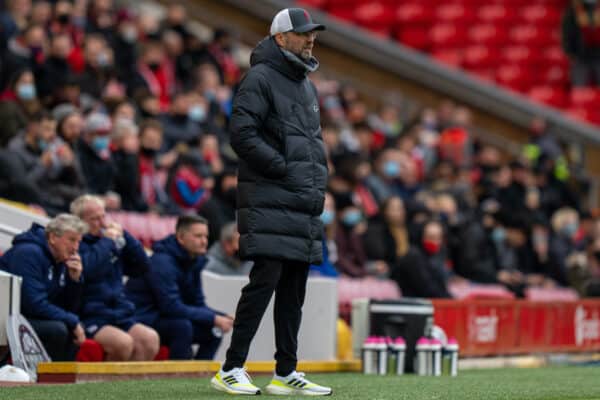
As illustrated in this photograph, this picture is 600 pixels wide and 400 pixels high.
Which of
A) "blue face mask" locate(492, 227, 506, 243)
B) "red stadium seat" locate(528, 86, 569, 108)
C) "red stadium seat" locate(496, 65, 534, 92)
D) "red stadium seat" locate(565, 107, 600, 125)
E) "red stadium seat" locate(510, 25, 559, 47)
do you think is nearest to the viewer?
"blue face mask" locate(492, 227, 506, 243)

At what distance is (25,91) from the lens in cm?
1437

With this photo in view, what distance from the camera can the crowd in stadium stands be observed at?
10.4m

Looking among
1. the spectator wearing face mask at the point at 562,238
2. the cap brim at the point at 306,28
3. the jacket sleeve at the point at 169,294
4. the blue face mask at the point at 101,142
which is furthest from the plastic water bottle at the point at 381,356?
the spectator wearing face mask at the point at 562,238

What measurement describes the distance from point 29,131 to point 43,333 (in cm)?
358

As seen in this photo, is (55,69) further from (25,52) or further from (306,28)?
(306,28)

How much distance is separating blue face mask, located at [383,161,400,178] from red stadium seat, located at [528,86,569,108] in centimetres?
628

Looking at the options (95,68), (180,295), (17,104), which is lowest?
(180,295)

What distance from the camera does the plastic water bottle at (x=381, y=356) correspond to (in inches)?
445

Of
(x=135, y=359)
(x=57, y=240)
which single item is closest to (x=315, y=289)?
(x=135, y=359)

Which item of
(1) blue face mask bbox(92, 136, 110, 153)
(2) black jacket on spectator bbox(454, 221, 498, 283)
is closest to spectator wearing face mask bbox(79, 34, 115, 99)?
(1) blue face mask bbox(92, 136, 110, 153)

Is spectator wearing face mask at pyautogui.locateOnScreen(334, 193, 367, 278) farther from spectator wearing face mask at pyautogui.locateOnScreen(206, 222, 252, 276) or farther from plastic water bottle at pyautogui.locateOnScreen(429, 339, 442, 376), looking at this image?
plastic water bottle at pyautogui.locateOnScreen(429, 339, 442, 376)

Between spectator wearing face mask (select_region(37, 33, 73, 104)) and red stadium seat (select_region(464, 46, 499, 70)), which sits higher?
red stadium seat (select_region(464, 46, 499, 70))

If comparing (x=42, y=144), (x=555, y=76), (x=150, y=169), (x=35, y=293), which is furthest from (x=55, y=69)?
(x=555, y=76)

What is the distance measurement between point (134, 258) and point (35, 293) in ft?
3.37
